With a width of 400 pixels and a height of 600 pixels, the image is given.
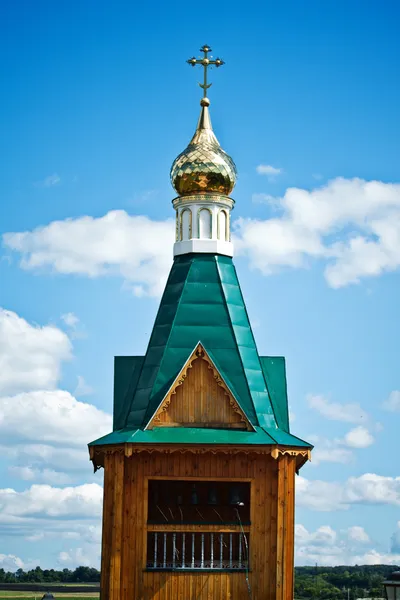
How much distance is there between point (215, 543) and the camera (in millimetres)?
30266

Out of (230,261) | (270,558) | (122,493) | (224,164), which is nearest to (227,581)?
(270,558)

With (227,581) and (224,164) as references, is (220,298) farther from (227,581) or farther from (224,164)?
(227,581)

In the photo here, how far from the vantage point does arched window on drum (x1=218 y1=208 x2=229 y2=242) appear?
3164cm

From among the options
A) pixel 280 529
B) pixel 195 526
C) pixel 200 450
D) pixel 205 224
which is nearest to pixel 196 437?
pixel 200 450

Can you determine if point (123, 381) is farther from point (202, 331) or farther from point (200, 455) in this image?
point (200, 455)

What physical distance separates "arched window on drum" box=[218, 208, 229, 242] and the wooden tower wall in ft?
18.4

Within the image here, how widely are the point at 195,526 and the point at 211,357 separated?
3718 mm

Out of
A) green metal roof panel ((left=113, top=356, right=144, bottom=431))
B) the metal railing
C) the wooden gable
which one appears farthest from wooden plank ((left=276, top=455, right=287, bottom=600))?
green metal roof panel ((left=113, top=356, right=144, bottom=431))

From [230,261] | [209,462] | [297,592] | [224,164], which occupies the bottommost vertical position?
[297,592]

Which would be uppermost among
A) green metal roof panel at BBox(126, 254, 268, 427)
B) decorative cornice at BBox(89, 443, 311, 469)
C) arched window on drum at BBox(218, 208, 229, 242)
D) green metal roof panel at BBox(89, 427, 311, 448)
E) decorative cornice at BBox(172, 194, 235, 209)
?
decorative cornice at BBox(172, 194, 235, 209)

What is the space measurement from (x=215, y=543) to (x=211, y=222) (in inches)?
295

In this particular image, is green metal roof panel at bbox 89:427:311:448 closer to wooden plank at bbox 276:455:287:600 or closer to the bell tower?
the bell tower

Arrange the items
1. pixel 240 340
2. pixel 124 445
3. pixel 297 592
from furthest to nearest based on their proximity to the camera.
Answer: pixel 297 592 < pixel 240 340 < pixel 124 445

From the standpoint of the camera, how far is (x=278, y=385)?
31.1m
